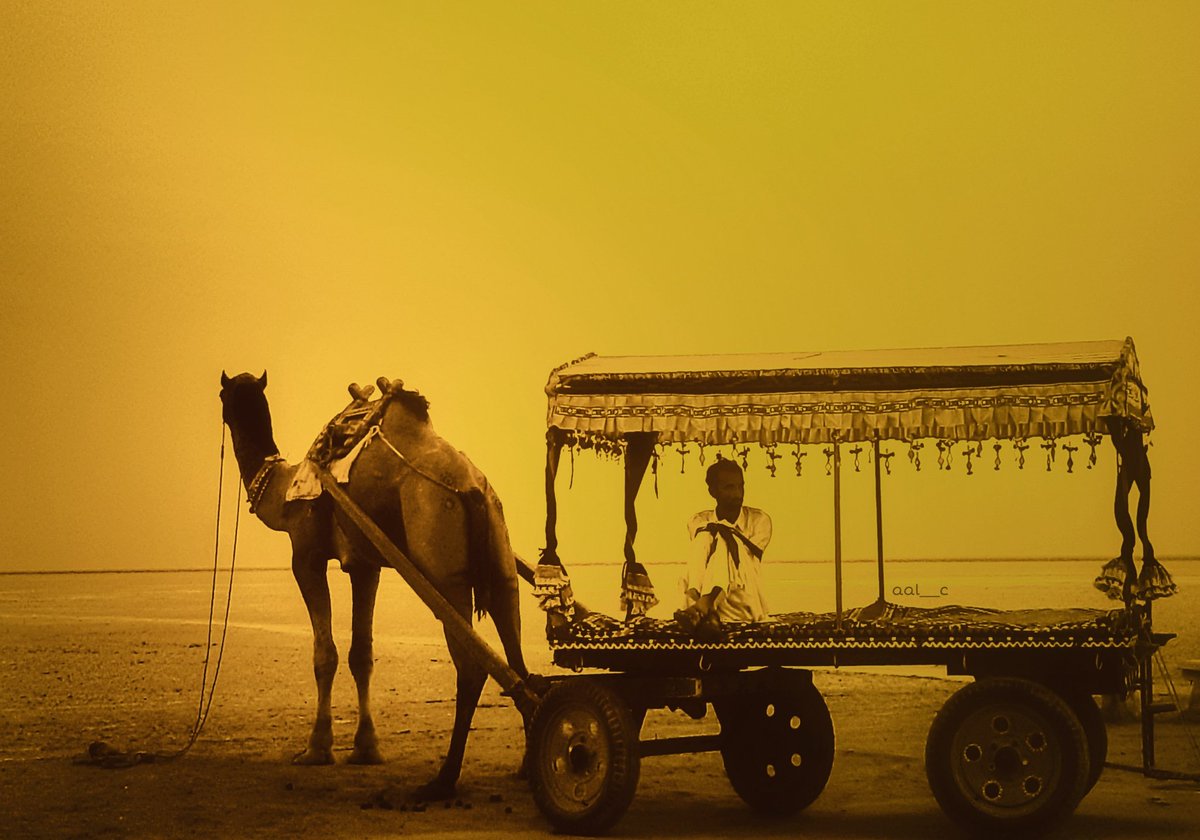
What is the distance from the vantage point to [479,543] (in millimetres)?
8023

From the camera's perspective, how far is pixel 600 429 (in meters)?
7.04

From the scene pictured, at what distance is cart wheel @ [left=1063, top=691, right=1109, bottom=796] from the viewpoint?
6.68 metres

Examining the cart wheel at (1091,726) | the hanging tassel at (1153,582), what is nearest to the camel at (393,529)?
the cart wheel at (1091,726)

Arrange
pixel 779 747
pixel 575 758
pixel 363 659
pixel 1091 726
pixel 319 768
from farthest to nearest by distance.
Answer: pixel 363 659, pixel 319 768, pixel 779 747, pixel 575 758, pixel 1091 726

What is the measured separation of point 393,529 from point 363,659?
83 cm

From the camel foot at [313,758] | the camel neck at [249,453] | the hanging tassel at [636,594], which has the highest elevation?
the camel neck at [249,453]

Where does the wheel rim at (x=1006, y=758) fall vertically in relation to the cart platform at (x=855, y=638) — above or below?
below

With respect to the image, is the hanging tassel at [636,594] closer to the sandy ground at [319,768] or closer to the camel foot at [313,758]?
the sandy ground at [319,768]

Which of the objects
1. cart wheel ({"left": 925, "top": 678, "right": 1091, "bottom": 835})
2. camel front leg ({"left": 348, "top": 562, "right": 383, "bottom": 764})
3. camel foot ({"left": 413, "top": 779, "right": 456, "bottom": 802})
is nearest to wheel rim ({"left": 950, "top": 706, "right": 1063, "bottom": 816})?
cart wheel ({"left": 925, "top": 678, "right": 1091, "bottom": 835})

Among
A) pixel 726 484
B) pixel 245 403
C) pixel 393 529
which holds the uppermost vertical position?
pixel 245 403

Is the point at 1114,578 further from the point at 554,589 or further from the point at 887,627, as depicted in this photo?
the point at 554,589

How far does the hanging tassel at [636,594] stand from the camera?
23.7 feet

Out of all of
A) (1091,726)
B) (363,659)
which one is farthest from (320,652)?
(1091,726)

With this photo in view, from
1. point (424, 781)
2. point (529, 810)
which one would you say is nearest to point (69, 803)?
point (424, 781)
